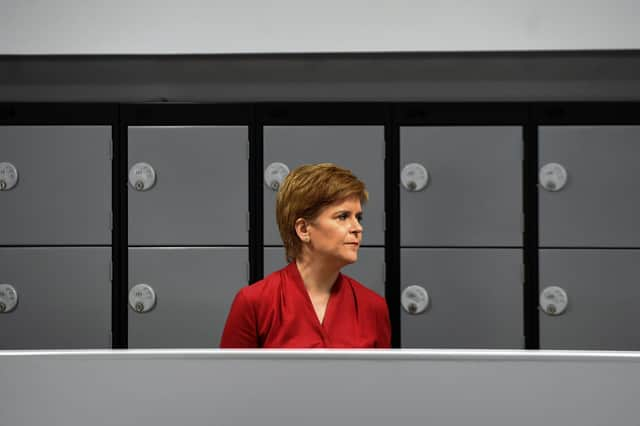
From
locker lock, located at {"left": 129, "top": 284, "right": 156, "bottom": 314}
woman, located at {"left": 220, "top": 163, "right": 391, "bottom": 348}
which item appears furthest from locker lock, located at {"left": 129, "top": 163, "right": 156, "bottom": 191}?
woman, located at {"left": 220, "top": 163, "right": 391, "bottom": 348}

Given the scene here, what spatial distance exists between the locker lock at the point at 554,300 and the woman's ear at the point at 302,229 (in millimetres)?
1083

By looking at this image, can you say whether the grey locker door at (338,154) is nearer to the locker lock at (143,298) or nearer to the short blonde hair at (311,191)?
the locker lock at (143,298)

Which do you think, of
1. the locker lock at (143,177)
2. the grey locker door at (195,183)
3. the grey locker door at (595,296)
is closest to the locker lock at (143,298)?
the grey locker door at (195,183)

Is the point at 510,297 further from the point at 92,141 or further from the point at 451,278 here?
the point at 92,141

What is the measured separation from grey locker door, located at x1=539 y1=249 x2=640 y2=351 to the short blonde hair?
1013mm

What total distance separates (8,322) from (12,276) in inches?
6.8

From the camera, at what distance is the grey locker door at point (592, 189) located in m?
1.80

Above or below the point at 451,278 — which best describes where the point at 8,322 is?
below

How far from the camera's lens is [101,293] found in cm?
187

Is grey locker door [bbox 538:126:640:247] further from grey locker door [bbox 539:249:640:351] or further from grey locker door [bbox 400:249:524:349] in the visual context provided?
grey locker door [bbox 400:249:524:349]
